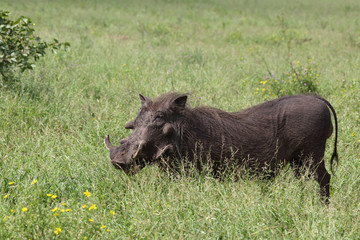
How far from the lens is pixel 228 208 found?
276 centimetres

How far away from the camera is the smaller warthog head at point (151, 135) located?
114 inches

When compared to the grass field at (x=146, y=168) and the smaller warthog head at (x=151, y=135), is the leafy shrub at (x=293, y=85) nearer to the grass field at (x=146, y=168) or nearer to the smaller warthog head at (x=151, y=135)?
the grass field at (x=146, y=168)

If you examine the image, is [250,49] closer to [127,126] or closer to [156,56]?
[156,56]

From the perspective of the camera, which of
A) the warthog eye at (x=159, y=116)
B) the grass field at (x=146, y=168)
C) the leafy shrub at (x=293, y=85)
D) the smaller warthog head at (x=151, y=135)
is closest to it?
the grass field at (x=146, y=168)

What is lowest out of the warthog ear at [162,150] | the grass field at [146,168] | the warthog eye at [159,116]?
the grass field at [146,168]

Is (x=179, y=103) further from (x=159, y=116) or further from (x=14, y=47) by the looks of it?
(x=14, y=47)

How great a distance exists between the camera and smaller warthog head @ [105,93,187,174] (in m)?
2.89

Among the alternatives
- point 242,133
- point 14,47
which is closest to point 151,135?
point 242,133

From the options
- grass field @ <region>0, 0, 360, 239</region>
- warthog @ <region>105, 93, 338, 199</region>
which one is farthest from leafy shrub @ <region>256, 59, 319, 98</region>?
warthog @ <region>105, 93, 338, 199</region>

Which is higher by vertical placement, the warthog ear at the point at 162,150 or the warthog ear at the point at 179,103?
the warthog ear at the point at 179,103

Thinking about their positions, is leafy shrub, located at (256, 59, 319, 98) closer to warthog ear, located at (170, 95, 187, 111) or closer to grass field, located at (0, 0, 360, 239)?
grass field, located at (0, 0, 360, 239)

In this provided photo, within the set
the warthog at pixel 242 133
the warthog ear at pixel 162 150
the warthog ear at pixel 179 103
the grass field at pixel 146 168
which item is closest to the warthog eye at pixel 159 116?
the warthog at pixel 242 133

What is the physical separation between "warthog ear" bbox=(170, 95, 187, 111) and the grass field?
572mm

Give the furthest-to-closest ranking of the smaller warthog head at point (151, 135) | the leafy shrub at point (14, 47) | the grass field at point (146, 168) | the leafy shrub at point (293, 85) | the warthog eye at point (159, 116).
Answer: the leafy shrub at point (293, 85)
the leafy shrub at point (14, 47)
the warthog eye at point (159, 116)
the smaller warthog head at point (151, 135)
the grass field at point (146, 168)
